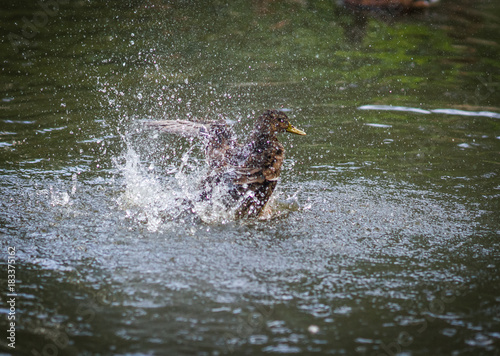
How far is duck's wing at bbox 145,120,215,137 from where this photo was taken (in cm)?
612

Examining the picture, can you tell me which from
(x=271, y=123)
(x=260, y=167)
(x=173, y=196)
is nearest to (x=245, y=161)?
(x=260, y=167)

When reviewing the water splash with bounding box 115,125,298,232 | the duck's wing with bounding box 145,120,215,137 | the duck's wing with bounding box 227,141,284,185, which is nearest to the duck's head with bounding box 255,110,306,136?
the duck's wing with bounding box 227,141,284,185

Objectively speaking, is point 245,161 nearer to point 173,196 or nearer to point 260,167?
point 260,167

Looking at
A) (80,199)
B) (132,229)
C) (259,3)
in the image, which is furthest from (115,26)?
(132,229)

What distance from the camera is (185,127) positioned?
621 centimetres

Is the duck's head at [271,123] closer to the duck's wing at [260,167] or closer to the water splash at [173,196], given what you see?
the duck's wing at [260,167]

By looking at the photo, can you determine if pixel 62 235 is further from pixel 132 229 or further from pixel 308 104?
pixel 308 104

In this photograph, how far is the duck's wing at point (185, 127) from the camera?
612 cm

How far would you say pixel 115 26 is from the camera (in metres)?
11.7

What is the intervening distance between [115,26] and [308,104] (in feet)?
16.5

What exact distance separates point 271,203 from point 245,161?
1.84ft

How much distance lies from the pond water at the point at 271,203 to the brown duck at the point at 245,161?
218 millimetres

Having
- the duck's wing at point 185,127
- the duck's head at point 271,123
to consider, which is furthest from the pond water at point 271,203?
the duck's head at point 271,123

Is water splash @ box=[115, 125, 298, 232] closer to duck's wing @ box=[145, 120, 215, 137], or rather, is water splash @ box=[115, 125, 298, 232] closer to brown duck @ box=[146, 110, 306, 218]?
brown duck @ box=[146, 110, 306, 218]
